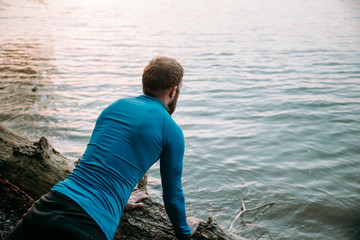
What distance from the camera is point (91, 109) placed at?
9.55m

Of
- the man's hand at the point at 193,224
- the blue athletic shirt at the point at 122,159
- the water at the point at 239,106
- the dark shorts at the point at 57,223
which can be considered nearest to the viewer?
the dark shorts at the point at 57,223

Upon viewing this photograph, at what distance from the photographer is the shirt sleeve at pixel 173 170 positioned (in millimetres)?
2543

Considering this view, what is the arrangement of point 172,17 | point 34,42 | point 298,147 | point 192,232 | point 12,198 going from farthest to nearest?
point 172,17 → point 34,42 → point 298,147 → point 12,198 → point 192,232

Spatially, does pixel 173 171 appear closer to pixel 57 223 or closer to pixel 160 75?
pixel 160 75

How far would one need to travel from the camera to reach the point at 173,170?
2.61m

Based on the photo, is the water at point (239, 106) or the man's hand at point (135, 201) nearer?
the man's hand at point (135, 201)

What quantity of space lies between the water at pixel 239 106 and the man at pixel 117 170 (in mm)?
3008

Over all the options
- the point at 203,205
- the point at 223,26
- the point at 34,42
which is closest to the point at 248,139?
the point at 203,205

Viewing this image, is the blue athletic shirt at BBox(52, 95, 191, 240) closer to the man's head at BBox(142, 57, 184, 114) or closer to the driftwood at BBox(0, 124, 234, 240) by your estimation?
the man's head at BBox(142, 57, 184, 114)

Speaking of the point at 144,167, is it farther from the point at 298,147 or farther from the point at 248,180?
the point at 298,147

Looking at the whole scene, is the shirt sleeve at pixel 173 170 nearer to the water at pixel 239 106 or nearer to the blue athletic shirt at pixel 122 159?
the blue athletic shirt at pixel 122 159

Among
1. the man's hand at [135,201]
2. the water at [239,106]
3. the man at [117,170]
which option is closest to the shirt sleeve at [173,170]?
the man at [117,170]

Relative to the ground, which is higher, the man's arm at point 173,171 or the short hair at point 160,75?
the short hair at point 160,75

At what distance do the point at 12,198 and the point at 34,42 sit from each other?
59.9ft
